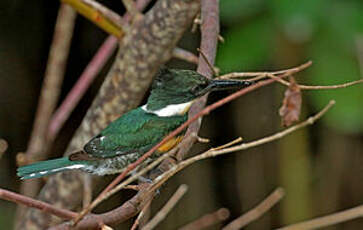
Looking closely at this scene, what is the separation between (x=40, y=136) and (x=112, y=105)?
0.46 meters

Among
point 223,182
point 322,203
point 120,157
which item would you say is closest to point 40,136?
point 120,157

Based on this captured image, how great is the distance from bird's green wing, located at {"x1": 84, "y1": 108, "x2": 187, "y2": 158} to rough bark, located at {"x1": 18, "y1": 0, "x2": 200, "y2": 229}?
1.18ft

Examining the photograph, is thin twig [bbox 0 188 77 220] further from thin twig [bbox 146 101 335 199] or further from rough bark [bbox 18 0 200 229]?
rough bark [bbox 18 0 200 229]

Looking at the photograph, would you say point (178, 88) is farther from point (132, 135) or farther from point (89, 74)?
point (89, 74)

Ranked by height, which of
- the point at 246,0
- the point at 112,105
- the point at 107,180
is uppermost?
the point at 246,0

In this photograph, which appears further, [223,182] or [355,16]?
[223,182]

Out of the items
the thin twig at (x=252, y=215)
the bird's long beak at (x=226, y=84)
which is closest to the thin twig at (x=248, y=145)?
the bird's long beak at (x=226, y=84)

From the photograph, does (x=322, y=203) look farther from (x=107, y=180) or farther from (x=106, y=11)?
(x=106, y=11)

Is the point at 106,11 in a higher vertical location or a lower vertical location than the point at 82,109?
higher

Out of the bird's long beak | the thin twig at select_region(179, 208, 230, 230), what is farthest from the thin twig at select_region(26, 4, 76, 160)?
the bird's long beak

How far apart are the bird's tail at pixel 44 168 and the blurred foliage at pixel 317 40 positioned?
2.14 ft

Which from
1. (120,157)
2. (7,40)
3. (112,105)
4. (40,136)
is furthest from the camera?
(7,40)

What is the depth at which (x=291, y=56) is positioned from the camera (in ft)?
8.70

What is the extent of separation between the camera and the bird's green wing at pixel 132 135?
1739mm
